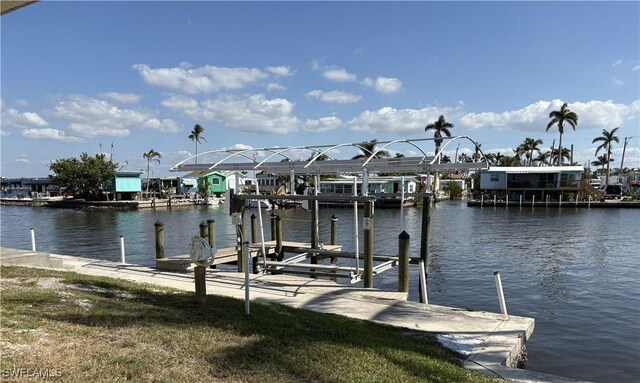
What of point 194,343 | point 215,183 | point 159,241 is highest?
point 215,183

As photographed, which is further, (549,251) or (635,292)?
(549,251)

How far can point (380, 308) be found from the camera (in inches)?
379

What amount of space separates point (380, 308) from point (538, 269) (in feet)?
45.4

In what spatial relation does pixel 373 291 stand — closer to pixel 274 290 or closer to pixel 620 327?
pixel 274 290

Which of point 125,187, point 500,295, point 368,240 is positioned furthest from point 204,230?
point 125,187

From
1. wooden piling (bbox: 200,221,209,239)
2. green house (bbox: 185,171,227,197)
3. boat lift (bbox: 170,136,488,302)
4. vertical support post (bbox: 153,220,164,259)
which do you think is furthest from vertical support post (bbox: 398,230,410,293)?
green house (bbox: 185,171,227,197)

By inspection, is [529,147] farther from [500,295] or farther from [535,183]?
[500,295]

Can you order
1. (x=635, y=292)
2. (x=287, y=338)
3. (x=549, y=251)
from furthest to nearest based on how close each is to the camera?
(x=549, y=251) → (x=635, y=292) → (x=287, y=338)

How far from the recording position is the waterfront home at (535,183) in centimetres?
6962

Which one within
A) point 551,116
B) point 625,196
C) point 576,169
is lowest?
point 625,196

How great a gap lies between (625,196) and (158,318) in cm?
8876

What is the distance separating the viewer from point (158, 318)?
6.57 metres

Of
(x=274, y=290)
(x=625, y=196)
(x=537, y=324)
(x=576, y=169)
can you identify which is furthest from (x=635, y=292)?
(x=625, y=196)

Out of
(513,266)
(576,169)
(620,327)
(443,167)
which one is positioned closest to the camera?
(620,327)
